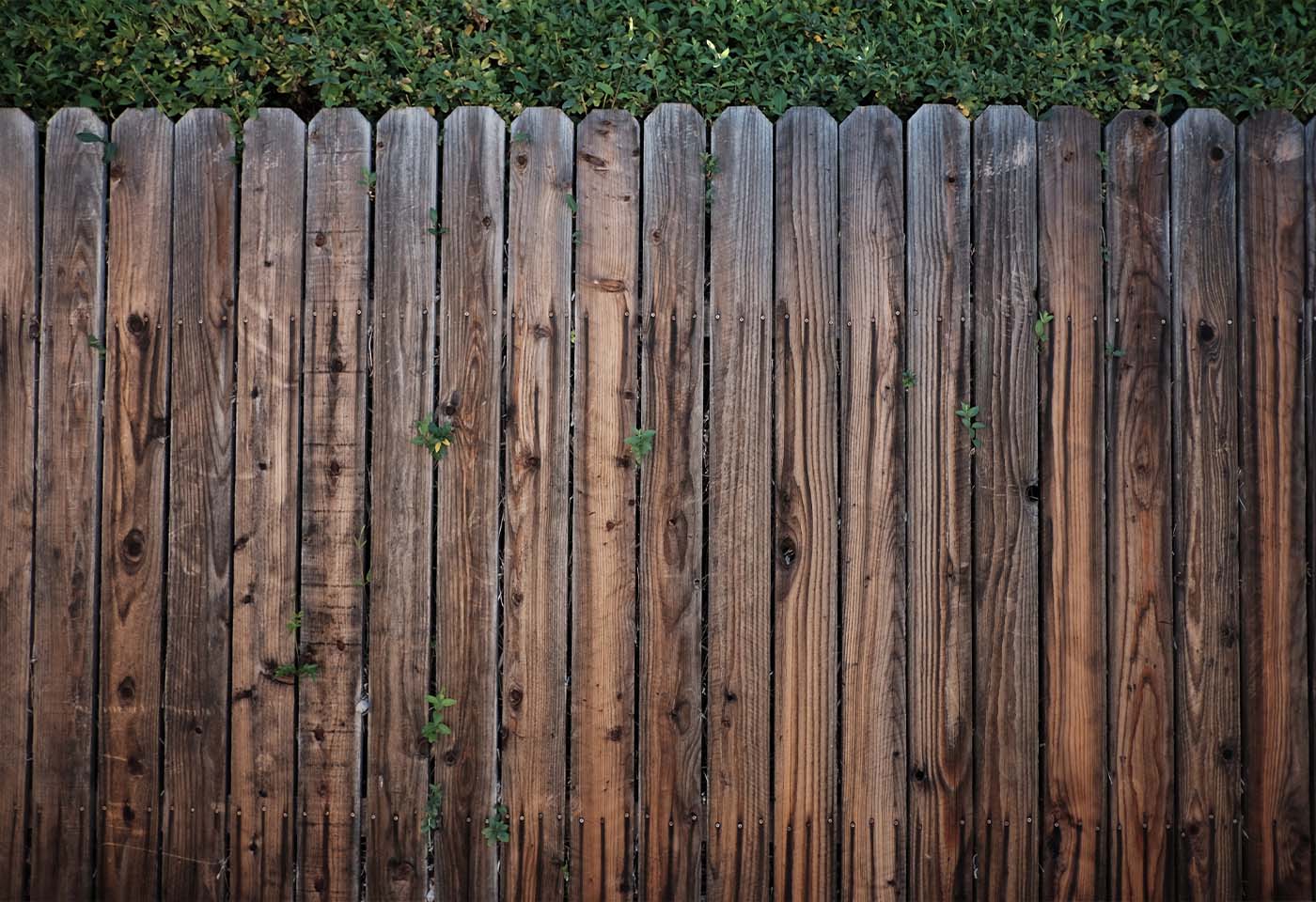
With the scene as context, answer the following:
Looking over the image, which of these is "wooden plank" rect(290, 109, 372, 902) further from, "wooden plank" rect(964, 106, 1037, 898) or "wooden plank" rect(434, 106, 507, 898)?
"wooden plank" rect(964, 106, 1037, 898)

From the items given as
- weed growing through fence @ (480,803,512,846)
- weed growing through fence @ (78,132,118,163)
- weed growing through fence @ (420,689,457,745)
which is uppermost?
weed growing through fence @ (78,132,118,163)

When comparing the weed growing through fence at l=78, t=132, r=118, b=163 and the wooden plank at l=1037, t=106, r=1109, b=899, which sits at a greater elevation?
the weed growing through fence at l=78, t=132, r=118, b=163

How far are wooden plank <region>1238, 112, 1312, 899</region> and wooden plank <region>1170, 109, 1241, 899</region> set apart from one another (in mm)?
41

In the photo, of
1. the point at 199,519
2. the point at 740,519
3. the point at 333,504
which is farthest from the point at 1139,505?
the point at 199,519

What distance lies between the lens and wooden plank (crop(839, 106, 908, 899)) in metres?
2.33

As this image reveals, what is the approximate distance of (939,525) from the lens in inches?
92.4

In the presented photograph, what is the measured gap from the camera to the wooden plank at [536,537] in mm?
2338

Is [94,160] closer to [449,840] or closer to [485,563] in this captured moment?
[485,563]

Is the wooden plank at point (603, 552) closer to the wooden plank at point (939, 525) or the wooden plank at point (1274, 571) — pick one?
the wooden plank at point (939, 525)

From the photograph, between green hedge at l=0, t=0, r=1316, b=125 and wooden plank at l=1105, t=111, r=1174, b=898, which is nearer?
wooden plank at l=1105, t=111, r=1174, b=898

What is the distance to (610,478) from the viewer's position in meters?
2.35

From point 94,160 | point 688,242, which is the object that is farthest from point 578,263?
point 94,160

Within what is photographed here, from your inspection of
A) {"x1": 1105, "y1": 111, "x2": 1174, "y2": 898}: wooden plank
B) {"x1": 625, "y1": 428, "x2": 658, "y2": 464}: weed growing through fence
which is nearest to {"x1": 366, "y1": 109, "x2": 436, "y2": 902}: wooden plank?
{"x1": 625, "y1": 428, "x2": 658, "y2": 464}: weed growing through fence

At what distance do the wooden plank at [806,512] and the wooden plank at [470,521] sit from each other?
0.75m
